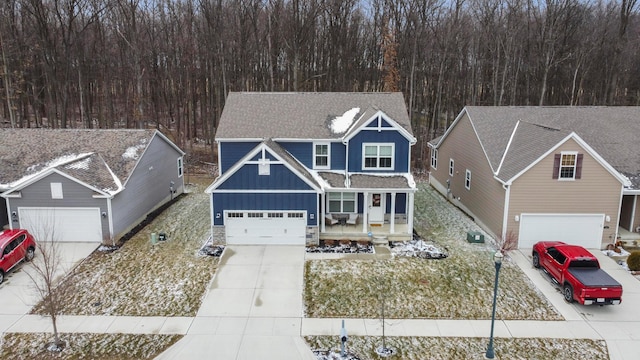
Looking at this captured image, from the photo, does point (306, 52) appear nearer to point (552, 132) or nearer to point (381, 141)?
point (381, 141)

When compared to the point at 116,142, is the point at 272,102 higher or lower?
higher

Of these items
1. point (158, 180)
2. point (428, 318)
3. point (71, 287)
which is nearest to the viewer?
point (428, 318)

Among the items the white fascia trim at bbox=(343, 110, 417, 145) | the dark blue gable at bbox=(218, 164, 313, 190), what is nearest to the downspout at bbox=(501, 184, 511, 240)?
the white fascia trim at bbox=(343, 110, 417, 145)

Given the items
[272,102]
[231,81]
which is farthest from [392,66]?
[272,102]

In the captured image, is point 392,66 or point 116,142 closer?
point 116,142

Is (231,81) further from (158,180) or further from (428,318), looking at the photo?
(428,318)
